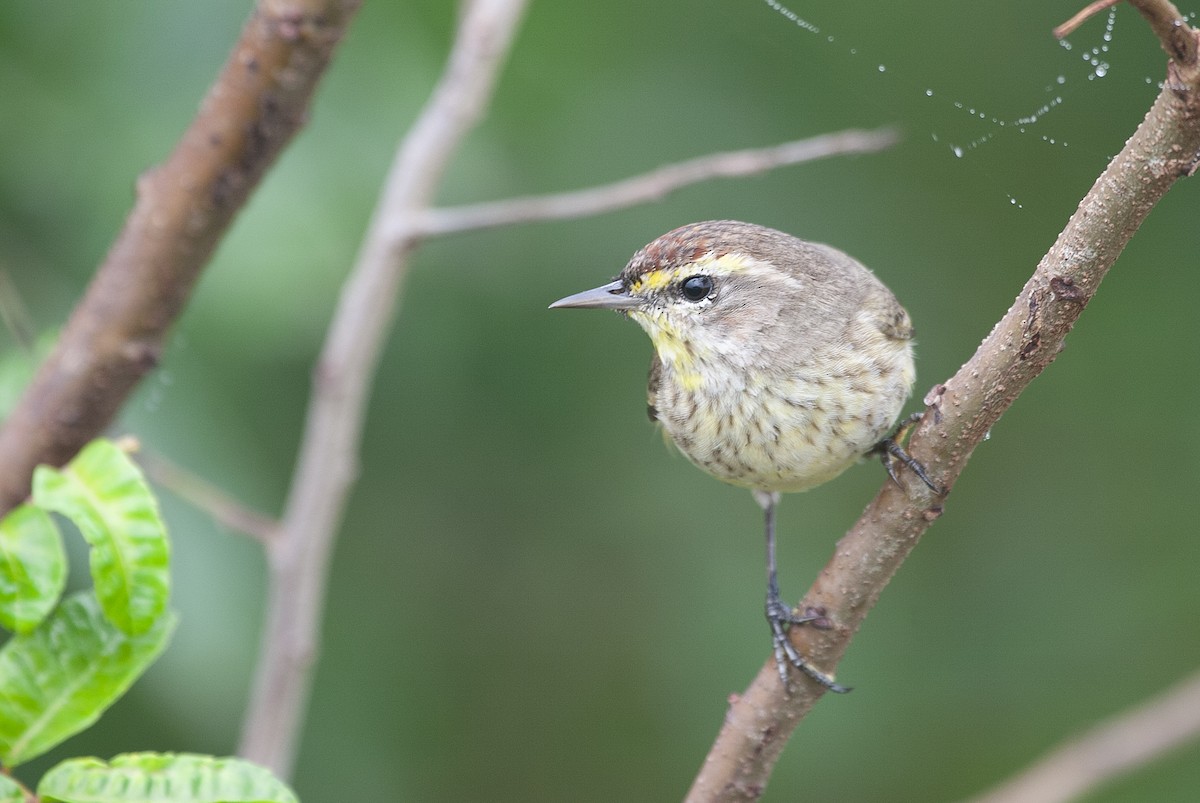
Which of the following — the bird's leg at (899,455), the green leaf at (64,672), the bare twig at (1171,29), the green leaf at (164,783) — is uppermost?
the bare twig at (1171,29)

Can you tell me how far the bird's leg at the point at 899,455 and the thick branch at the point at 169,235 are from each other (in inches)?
43.8

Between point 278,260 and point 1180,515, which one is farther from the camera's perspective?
point 1180,515

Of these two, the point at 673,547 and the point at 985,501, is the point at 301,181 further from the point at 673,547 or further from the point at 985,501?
the point at 985,501

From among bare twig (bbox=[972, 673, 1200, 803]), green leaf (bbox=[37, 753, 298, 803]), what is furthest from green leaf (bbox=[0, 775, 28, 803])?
bare twig (bbox=[972, 673, 1200, 803])

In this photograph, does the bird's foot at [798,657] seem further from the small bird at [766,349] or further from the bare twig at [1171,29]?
the bare twig at [1171,29]

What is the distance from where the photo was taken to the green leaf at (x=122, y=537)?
180cm

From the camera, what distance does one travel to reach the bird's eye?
2584 millimetres

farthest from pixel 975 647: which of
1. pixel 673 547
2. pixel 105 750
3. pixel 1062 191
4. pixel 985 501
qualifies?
pixel 105 750

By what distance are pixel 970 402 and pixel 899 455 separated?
17cm

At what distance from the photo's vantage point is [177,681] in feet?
9.63

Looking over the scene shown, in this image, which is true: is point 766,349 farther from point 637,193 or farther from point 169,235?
point 169,235

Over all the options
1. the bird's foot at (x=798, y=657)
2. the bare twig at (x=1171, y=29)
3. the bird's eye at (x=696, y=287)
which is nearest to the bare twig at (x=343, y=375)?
the bird's eye at (x=696, y=287)

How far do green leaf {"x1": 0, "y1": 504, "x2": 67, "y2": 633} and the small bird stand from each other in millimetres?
1020

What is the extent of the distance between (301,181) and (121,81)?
0.46m
